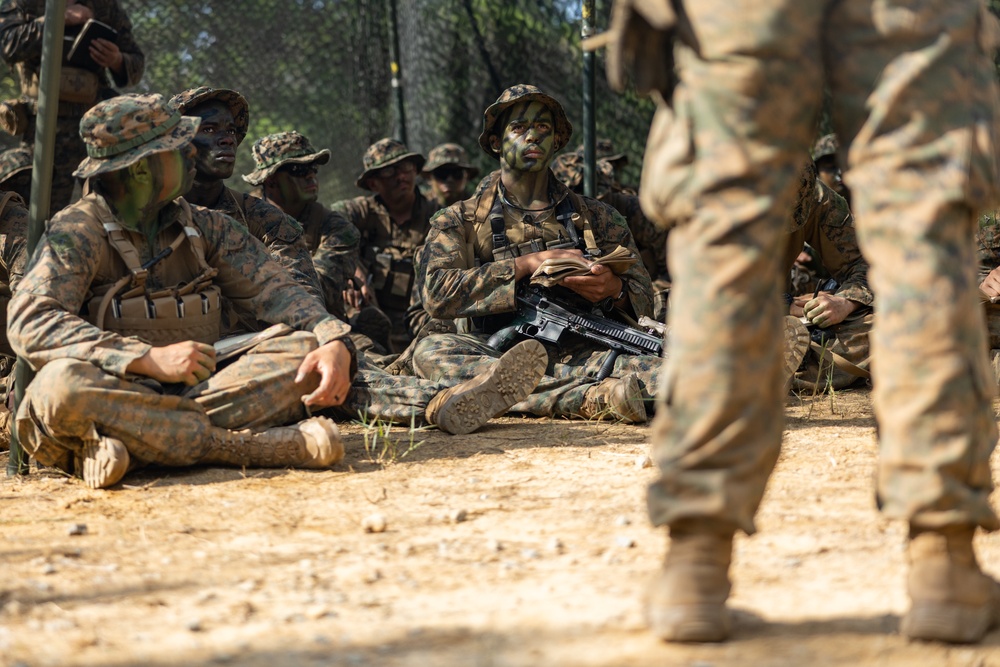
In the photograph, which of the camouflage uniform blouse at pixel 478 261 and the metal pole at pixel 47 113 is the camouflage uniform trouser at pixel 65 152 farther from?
the metal pole at pixel 47 113

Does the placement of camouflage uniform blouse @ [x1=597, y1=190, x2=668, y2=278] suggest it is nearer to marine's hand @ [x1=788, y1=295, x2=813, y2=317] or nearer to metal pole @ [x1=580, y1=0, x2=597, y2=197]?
metal pole @ [x1=580, y1=0, x2=597, y2=197]

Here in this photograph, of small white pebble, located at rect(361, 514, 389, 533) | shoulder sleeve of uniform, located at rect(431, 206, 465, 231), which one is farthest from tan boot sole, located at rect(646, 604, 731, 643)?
shoulder sleeve of uniform, located at rect(431, 206, 465, 231)

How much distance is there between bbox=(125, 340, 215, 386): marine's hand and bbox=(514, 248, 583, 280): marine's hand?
1.85m

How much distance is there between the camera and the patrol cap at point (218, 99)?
657 centimetres

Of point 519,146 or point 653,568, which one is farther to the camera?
point 519,146

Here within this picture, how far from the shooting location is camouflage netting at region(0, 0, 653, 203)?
9648mm

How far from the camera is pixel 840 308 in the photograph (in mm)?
5926

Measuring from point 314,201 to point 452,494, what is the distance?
15.3ft

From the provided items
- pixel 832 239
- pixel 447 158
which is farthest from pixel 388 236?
pixel 832 239

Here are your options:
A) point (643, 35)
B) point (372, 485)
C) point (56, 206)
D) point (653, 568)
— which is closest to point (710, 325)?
point (643, 35)

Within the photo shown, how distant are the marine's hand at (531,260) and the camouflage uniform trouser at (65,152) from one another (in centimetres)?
306

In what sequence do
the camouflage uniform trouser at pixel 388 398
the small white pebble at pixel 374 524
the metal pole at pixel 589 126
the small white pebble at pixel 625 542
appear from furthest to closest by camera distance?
the metal pole at pixel 589 126, the camouflage uniform trouser at pixel 388 398, the small white pebble at pixel 374 524, the small white pebble at pixel 625 542

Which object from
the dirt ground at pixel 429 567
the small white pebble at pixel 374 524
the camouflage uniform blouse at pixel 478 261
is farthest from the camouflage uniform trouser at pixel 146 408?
the camouflage uniform blouse at pixel 478 261

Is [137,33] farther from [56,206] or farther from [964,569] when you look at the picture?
[964,569]
